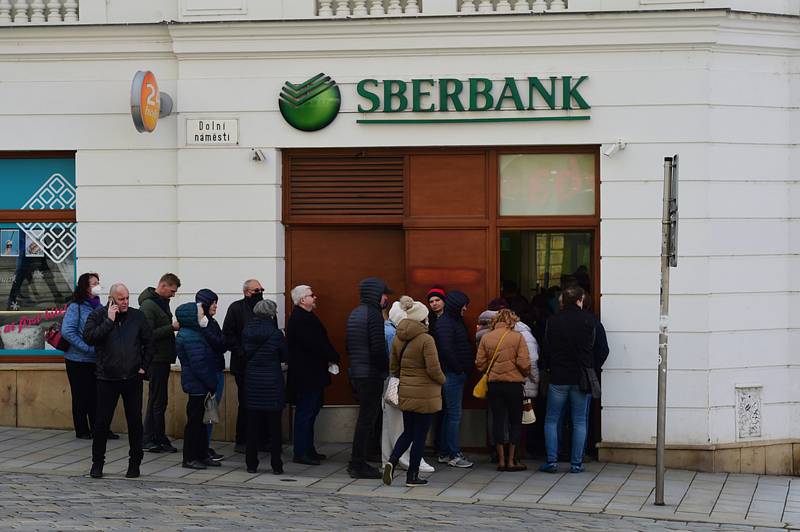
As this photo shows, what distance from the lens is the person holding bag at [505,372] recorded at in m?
12.4

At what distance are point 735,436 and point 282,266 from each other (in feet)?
17.7

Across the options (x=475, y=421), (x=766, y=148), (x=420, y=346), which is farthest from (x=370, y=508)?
(x=766, y=148)

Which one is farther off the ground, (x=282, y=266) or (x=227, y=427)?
(x=282, y=266)

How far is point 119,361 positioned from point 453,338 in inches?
138

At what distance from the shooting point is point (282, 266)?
13.8m

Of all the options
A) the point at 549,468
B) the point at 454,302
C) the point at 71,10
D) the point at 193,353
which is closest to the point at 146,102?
the point at 71,10

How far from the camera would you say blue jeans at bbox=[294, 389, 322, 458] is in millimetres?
12500

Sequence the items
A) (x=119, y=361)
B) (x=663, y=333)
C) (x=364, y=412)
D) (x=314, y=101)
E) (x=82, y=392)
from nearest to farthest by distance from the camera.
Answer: (x=663, y=333) < (x=119, y=361) < (x=364, y=412) < (x=82, y=392) < (x=314, y=101)

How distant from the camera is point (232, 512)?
10023mm

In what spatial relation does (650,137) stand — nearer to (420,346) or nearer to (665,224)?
(665,224)

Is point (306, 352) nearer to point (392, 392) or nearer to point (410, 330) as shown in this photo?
point (392, 392)

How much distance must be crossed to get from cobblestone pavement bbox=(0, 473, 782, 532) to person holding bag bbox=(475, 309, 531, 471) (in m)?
1.86

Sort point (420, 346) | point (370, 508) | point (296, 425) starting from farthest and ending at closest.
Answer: point (296, 425) → point (420, 346) → point (370, 508)

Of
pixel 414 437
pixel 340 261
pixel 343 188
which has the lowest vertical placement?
pixel 414 437
